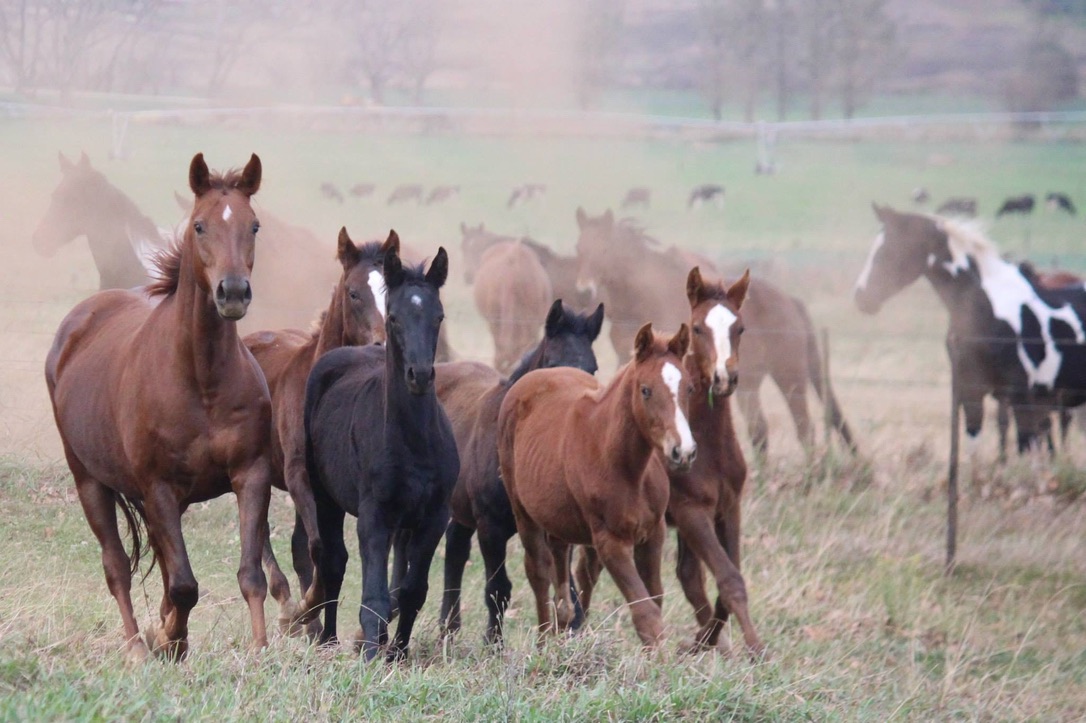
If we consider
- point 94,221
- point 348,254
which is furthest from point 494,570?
point 94,221

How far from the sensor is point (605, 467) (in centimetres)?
657

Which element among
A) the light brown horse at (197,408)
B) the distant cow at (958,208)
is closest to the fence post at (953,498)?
the light brown horse at (197,408)

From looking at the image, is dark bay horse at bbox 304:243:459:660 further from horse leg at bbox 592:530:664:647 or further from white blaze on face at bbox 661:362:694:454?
white blaze on face at bbox 661:362:694:454

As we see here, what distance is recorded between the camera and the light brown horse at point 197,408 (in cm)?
559

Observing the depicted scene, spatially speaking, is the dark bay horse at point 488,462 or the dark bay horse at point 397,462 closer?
the dark bay horse at point 397,462

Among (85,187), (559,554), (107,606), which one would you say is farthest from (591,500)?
(85,187)

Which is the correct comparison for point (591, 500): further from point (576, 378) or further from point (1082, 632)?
point (1082, 632)

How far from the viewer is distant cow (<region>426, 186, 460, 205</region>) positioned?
75.9 feet

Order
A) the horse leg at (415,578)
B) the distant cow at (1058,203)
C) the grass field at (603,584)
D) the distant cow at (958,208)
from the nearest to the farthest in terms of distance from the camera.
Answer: the grass field at (603,584) → the horse leg at (415,578) → the distant cow at (958,208) → the distant cow at (1058,203)

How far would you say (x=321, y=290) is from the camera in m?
12.5

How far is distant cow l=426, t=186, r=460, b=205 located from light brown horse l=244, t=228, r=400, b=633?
15412mm

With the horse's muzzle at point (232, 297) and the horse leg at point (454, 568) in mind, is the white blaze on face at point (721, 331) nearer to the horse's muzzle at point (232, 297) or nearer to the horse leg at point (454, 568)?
the horse leg at point (454, 568)

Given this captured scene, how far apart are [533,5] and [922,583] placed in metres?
20.2

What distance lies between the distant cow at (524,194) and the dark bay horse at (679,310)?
33.4ft
